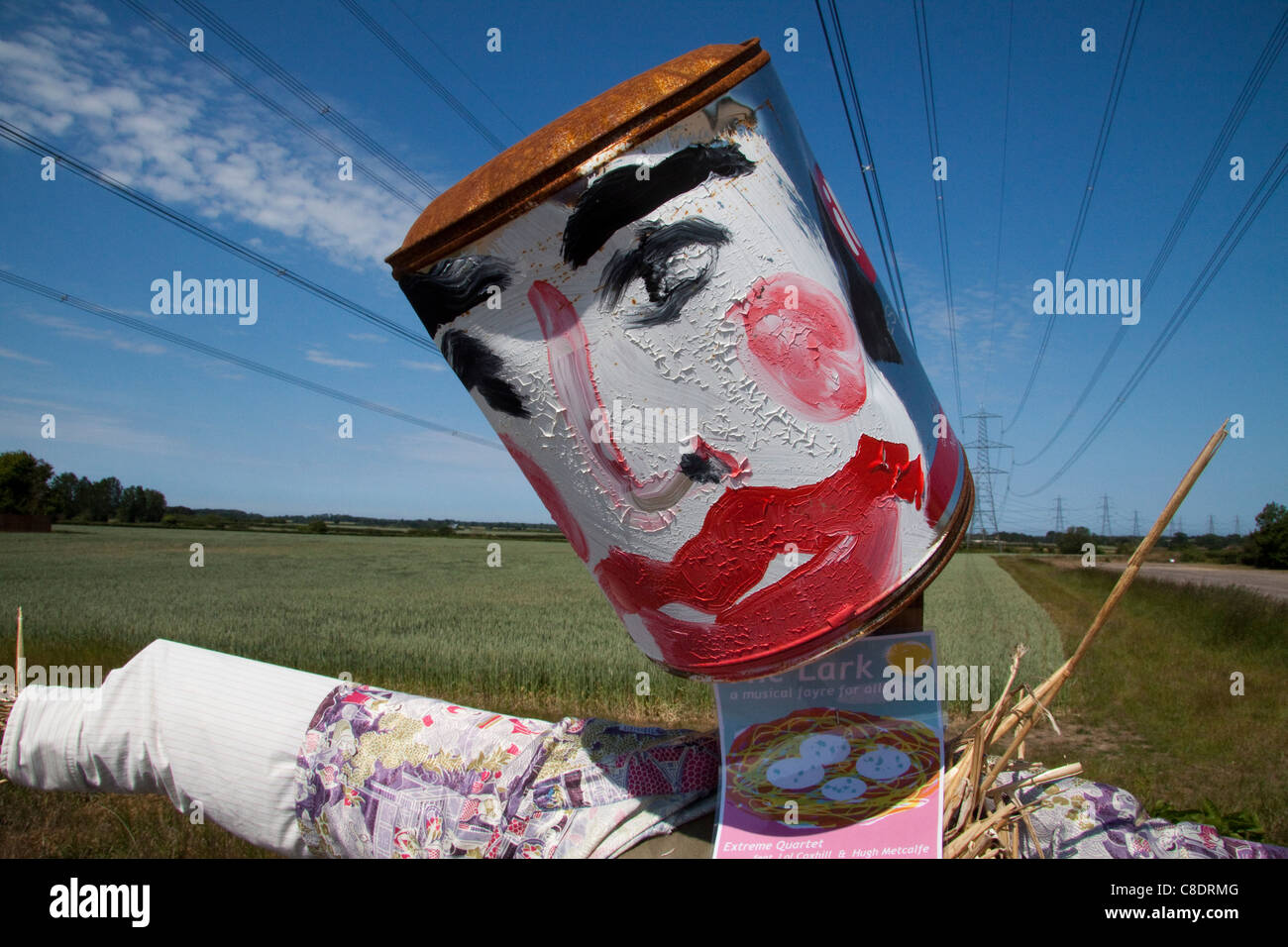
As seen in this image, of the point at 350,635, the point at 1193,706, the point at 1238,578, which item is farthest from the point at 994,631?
the point at 1238,578

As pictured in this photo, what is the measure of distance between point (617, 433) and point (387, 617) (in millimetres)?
13905

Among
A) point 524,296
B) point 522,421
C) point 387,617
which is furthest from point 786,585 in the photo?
point 387,617

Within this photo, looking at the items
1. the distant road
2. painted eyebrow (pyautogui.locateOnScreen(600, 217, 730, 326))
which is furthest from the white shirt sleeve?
the distant road

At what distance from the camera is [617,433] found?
1.83 metres

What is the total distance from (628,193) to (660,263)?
17 cm

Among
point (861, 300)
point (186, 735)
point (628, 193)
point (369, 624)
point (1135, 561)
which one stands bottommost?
point (369, 624)

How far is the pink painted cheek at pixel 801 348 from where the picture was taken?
5.88 feet

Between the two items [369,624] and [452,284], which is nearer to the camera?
[452,284]

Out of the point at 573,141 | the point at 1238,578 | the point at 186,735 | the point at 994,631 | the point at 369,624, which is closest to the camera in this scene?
the point at 573,141

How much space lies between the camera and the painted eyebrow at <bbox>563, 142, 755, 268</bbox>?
5.56 ft

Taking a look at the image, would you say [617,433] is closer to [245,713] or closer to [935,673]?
[935,673]

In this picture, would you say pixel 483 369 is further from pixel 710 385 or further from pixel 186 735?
pixel 186 735

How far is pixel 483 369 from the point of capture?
1944 millimetres

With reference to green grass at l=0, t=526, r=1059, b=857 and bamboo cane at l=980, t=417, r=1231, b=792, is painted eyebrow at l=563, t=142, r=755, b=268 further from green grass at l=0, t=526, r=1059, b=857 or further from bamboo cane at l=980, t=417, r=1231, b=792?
green grass at l=0, t=526, r=1059, b=857
